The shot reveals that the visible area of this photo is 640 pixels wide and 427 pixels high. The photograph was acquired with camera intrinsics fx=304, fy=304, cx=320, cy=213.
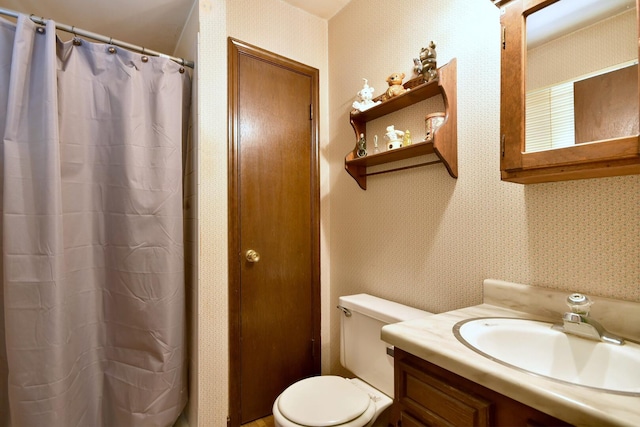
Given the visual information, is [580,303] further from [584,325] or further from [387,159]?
[387,159]

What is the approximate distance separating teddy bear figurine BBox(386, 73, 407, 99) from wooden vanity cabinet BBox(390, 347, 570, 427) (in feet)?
3.75

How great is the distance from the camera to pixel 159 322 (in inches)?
53.7

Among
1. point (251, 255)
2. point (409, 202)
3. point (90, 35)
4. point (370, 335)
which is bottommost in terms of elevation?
point (370, 335)

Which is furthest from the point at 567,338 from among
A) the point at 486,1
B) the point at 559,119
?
the point at 486,1

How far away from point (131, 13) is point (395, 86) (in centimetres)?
146

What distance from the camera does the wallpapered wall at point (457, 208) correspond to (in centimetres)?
92

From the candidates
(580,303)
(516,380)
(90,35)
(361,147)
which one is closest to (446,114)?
(361,147)

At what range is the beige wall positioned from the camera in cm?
95

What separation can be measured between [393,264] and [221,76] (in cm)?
127

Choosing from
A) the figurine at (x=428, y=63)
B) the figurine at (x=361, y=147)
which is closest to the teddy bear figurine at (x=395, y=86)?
the figurine at (x=428, y=63)

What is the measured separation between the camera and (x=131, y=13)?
1.63m

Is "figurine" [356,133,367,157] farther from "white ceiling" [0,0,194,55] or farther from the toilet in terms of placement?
"white ceiling" [0,0,194,55]

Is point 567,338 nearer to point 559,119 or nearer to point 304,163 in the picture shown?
point 559,119

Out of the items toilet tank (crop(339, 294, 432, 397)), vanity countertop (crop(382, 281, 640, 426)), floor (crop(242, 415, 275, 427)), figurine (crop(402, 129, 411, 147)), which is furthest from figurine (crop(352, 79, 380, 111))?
floor (crop(242, 415, 275, 427))
